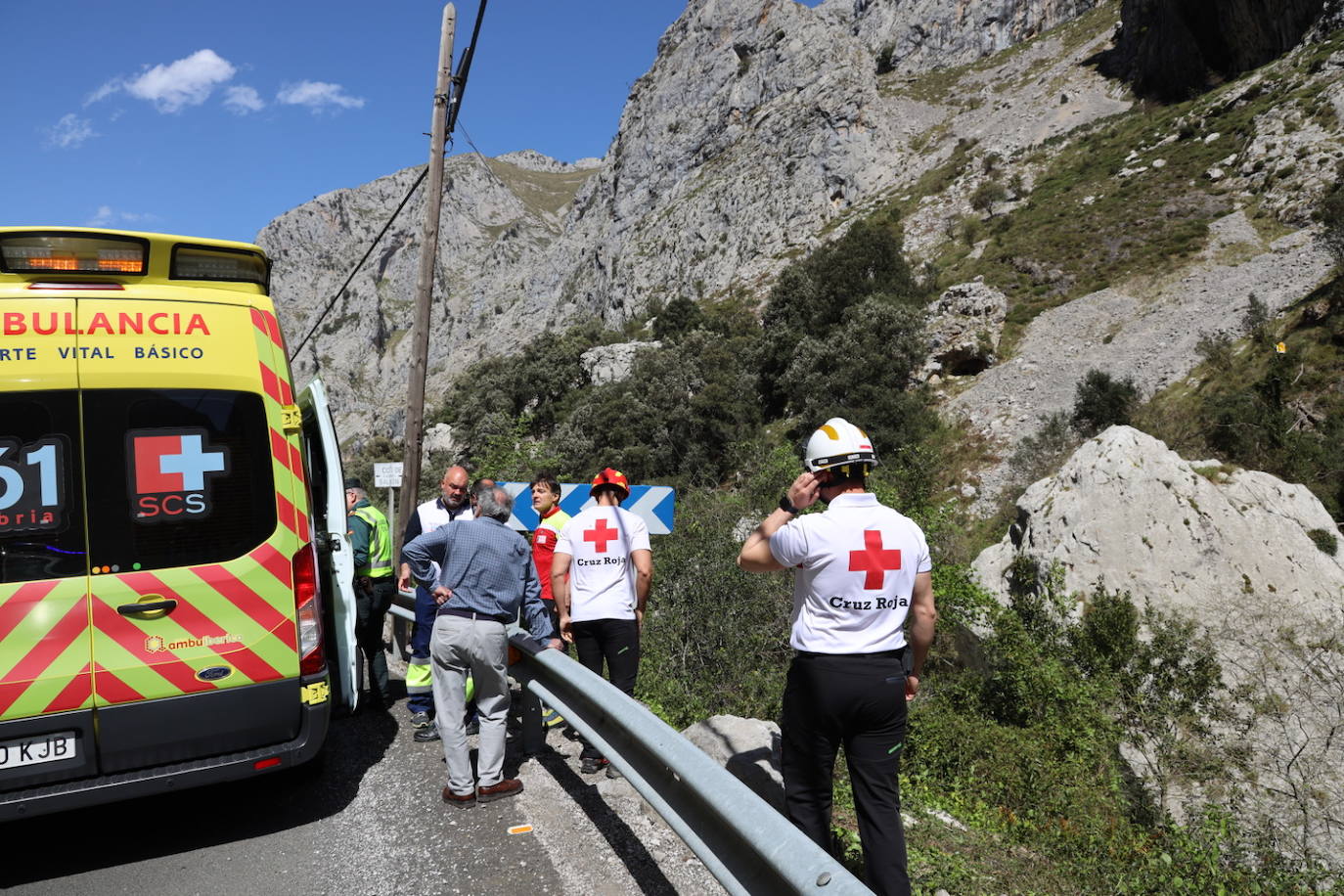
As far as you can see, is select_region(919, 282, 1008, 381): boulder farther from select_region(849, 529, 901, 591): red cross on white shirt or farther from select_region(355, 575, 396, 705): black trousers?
select_region(849, 529, 901, 591): red cross on white shirt

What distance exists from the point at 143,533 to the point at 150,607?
344 millimetres

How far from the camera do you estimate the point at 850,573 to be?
2812 millimetres

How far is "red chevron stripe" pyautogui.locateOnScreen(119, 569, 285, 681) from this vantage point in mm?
3535

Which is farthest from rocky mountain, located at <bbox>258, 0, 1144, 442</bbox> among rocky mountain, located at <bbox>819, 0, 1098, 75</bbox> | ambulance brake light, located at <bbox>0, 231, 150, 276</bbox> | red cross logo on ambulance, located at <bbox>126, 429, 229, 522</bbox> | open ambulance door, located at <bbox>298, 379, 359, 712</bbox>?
red cross logo on ambulance, located at <bbox>126, 429, 229, 522</bbox>

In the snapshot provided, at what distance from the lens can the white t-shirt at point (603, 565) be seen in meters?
4.70

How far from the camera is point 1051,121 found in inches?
2286

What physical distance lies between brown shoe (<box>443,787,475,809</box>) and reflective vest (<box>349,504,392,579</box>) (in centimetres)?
249

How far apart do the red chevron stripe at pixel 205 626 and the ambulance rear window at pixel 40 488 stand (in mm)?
243

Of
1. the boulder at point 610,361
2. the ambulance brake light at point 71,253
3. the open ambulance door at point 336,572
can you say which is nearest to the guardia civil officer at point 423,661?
the open ambulance door at point 336,572

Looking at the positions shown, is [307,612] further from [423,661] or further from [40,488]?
[423,661]

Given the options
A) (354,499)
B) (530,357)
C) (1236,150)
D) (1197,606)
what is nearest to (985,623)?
(1197,606)

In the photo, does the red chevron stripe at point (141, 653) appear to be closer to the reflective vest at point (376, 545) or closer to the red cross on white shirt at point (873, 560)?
the reflective vest at point (376, 545)

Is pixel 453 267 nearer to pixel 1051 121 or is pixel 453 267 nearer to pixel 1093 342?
pixel 1051 121

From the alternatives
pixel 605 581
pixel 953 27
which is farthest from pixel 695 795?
pixel 953 27
